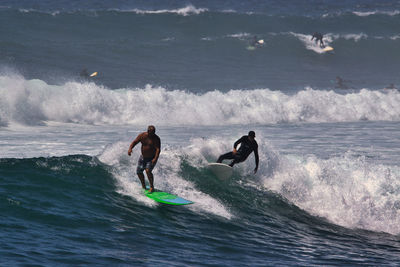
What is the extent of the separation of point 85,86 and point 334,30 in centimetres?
2782

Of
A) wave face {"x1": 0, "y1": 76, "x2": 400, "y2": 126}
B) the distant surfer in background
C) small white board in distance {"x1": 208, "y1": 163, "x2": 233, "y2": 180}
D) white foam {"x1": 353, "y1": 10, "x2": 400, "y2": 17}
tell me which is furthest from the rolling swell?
white foam {"x1": 353, "y1": 10, "x2": 400, "y2": 17}

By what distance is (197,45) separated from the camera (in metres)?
40.4

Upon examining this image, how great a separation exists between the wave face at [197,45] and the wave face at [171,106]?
161 inches

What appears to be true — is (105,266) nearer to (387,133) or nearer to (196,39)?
(387,133)

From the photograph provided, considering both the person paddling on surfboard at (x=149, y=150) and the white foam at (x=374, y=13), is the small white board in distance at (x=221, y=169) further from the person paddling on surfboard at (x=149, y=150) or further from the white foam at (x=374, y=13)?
the white foam at (x=374, y=13)

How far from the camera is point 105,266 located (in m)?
8.49

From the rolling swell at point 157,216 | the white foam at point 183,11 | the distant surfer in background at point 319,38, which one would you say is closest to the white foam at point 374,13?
the distant surfer in background at point 319,38

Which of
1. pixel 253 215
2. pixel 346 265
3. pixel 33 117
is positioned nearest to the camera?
pixel 346 265

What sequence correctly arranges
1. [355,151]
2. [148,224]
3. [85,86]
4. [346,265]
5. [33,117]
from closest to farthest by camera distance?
1. [346,265]
2. [148,224]
3. [355,151]
4. [33,117]
5. [85,86]

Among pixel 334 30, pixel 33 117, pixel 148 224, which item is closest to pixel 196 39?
pixel 334 30

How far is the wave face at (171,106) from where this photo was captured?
23531 mm

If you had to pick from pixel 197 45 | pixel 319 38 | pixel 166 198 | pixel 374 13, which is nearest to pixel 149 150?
pixel 166 198

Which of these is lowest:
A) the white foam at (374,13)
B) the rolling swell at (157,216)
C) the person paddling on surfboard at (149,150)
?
the rolling swell at (157,216)

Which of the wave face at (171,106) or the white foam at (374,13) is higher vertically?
the white foam at (374,13)
